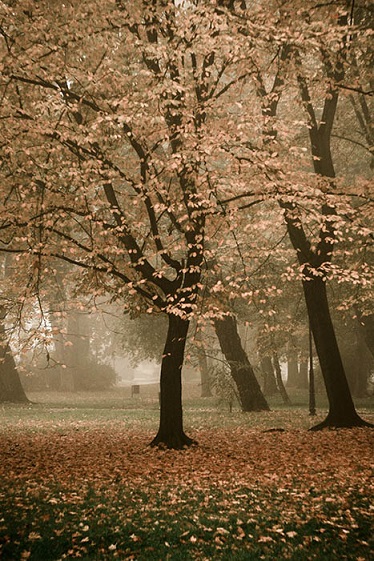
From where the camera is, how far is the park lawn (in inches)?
203

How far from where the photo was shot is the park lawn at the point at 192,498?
17.0 feet

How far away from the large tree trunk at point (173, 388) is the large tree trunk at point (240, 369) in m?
8.20

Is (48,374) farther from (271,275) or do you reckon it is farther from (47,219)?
Answer: (47,219)

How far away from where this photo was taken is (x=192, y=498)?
6949 millimetres

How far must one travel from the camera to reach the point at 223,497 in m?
6.95

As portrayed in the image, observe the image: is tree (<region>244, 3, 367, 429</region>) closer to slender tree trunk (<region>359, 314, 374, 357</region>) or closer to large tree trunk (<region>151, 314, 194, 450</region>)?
large tree trunk (<region>151, 314, 194, 450</region>)

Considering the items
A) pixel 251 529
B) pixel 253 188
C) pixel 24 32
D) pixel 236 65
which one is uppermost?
pixel 236 65

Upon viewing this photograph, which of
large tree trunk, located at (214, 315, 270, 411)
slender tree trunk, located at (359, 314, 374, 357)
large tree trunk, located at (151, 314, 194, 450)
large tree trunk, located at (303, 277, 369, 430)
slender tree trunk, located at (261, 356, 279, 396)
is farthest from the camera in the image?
slender tree trunk, located at (261, 356, 279, 396)

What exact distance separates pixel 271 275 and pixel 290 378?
1952cm

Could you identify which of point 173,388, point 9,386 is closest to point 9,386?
point 9,386

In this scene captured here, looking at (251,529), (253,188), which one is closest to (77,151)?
(253,188)

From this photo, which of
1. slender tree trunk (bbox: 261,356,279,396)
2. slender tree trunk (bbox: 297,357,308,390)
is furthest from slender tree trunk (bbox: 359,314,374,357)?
slender tree trunk (bbox: 297,357,308,390)

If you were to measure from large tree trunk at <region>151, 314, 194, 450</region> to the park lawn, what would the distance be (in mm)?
536

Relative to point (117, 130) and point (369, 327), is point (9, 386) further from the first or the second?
point (117, 130)
